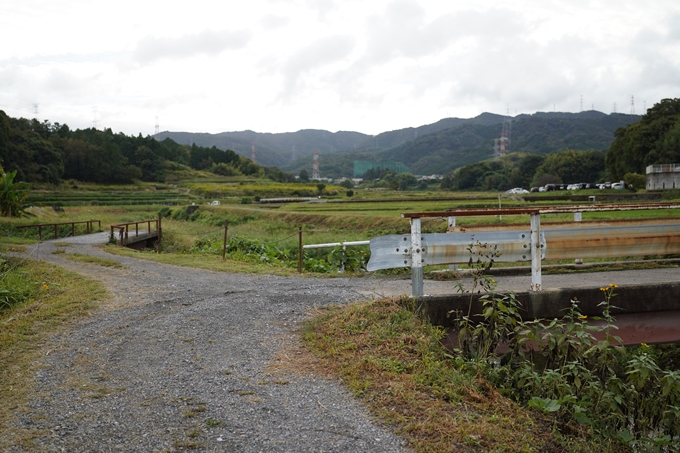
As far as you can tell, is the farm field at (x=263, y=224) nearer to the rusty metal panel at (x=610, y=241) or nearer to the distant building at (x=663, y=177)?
the rusty metal panel at (x=610, y=241)

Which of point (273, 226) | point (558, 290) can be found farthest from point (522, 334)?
point (273, 226)

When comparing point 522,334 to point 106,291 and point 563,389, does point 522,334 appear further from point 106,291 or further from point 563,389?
point 106,291

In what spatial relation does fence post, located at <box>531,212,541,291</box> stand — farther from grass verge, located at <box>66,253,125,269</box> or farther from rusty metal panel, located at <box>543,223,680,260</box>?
grass verge, located at <box>66,253,125,269</box>

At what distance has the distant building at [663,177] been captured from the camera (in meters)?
45.5

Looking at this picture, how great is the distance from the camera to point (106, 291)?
30.3 feet

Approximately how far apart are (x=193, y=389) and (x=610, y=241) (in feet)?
19.9

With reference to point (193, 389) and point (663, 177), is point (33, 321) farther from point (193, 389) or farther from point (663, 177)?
point (663, 177)

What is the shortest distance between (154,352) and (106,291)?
4.12 metres

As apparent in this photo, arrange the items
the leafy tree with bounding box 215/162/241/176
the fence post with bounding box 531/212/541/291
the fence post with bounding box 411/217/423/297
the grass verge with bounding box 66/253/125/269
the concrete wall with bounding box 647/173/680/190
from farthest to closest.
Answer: the leafy tree with bounding box 215/162/241/176
the concrete wall with bounding box 647/173/680/190
the grass verge with bounding box 66/253/125/269
the fence post with bounding box 531/212/541/291
the fence post with bounding box 411/217/423/297

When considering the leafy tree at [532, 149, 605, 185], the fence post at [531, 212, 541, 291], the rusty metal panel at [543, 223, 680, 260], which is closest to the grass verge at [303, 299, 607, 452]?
the fence post at [531, 212, 541, 291]

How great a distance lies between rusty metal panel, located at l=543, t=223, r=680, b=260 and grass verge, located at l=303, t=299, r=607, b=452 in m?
2.32

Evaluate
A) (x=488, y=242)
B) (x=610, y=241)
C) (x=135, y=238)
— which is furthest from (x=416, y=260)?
→ (x=135, y=238)

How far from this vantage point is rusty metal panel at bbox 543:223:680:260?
7.17 metres

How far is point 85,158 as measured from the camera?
82750 millimetres
